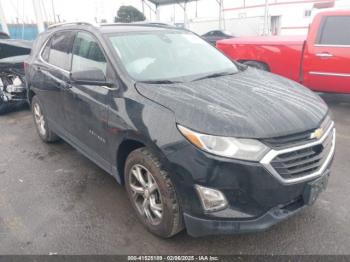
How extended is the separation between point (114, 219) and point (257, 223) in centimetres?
138

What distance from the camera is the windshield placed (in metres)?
2.81

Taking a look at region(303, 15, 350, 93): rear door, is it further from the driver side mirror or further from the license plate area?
the driver side mirror

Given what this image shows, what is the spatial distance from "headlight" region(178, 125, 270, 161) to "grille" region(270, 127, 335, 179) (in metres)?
0.12

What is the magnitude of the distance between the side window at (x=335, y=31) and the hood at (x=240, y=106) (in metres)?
3.24

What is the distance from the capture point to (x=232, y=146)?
199 centimetres

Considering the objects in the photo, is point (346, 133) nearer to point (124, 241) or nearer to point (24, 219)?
point (124, 241)

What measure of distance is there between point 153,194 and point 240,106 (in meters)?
1.00

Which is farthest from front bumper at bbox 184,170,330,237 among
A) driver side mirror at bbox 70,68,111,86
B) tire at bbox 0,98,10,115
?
tire at bbox 0,98,10,115

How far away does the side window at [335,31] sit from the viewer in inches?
208

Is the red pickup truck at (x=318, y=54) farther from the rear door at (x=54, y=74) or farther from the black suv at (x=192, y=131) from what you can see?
the rear door at (x=54, y=74)

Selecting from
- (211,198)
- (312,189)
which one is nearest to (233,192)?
(211,198)

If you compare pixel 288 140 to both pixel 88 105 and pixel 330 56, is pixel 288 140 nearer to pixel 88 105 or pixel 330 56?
pixel 88 105

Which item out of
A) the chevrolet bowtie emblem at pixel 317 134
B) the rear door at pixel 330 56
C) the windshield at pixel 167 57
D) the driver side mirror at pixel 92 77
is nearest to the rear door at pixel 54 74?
the driver side mirror at pixel 92 77

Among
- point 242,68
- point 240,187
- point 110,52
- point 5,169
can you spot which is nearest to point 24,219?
point 5,169
